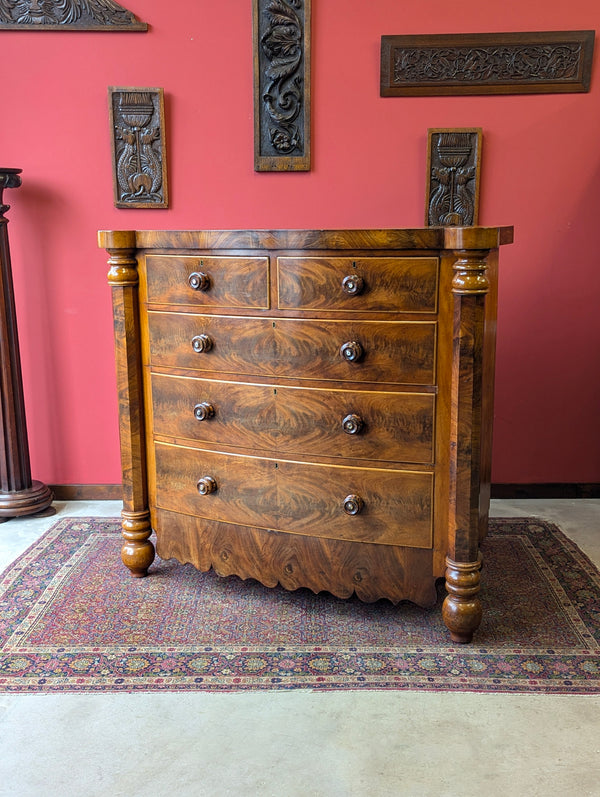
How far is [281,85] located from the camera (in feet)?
9.92

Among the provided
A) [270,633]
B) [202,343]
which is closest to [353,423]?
[202,343]

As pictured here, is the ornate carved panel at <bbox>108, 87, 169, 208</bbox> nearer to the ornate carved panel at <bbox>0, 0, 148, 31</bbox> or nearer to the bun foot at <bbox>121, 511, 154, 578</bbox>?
the ornate carved panel at <bbox>0, 0, 148, 31</bbox>

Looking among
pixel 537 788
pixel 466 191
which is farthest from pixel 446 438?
pixel 466 191

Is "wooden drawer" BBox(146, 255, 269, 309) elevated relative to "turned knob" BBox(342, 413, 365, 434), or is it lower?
elevated

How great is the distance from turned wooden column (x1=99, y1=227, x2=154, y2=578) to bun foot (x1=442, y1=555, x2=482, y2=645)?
1030 mm

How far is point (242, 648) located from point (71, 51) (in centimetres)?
236

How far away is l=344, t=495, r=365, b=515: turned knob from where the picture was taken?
2.18 metres

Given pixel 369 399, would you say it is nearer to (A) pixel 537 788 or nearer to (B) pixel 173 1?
(A) pixel 537 788

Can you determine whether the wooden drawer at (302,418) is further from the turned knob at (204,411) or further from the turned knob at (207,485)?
the turned knob at (207,485)

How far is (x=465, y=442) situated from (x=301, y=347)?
0.52 meters

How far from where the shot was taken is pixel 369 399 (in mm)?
2145

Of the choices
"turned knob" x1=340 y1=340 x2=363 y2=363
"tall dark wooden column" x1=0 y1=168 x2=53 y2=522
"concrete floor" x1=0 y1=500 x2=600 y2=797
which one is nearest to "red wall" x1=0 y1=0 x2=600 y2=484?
"tall dark wooden column" x1=0 y1=168 x2=53 y2=522

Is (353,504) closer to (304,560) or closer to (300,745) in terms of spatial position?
(304,560)

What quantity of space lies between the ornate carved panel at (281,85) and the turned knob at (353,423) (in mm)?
1346
